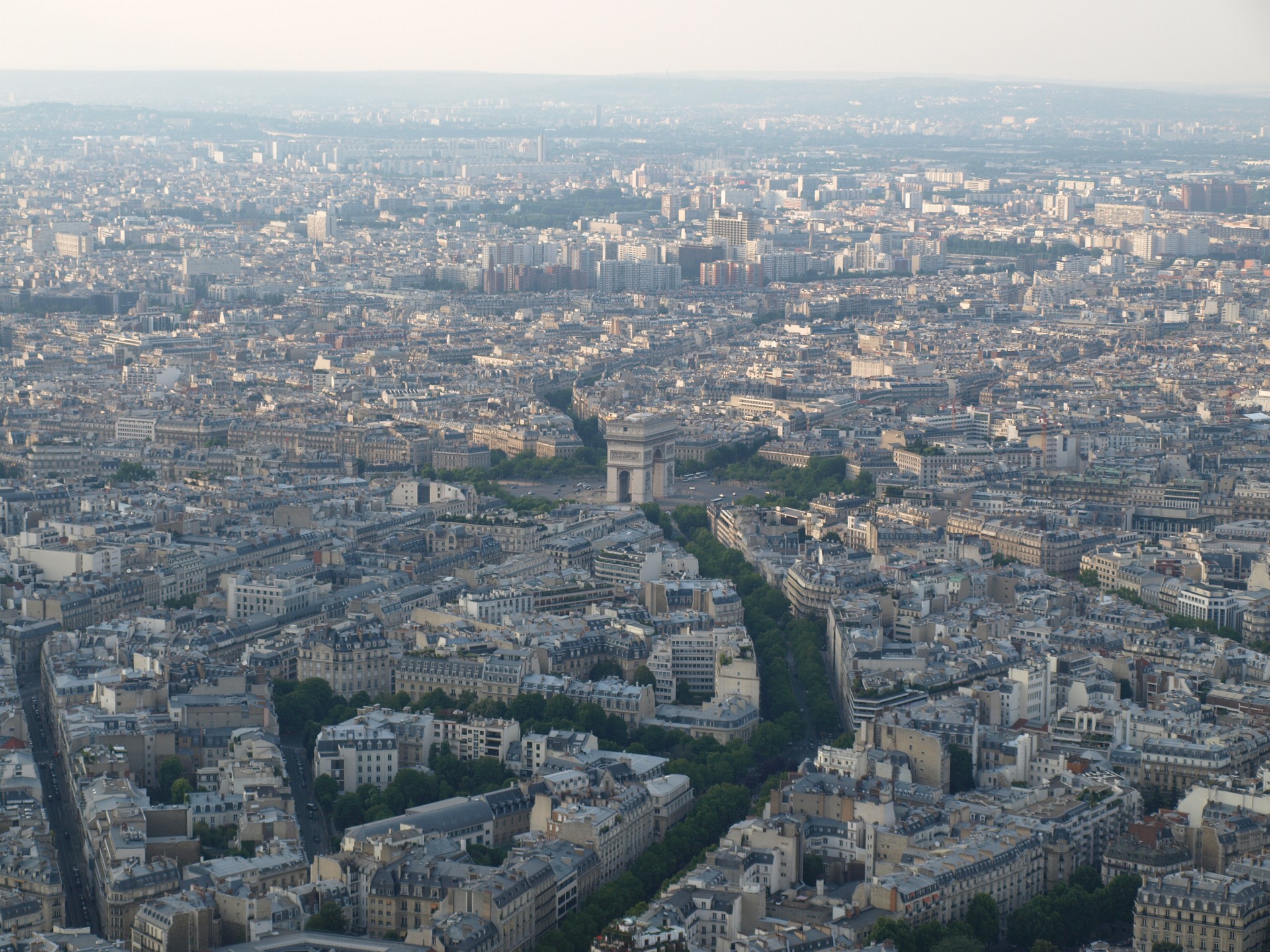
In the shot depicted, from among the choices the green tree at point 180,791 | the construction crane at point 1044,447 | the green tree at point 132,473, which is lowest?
the green tree at point 132,473

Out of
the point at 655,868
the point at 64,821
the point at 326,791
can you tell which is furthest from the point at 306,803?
the point at 655,868

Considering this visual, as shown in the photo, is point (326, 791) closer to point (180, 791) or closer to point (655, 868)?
point (180, 791)

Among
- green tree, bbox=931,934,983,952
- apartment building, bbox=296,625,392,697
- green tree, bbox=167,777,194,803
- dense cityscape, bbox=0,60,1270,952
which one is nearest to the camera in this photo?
green tree, bbox=931,934,983,952

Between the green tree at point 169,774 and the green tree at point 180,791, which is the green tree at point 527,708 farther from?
the green tree at point 180,791

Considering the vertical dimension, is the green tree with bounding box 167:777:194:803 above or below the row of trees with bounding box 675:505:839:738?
above

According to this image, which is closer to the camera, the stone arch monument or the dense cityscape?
the dense cityscape

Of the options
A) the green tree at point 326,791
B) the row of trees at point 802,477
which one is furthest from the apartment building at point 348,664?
the row of trees at point 802,477

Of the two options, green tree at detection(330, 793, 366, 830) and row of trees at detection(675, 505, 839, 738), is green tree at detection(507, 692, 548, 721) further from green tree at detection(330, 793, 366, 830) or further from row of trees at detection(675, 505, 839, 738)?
green tree at detection(330, 793, 366, 830)

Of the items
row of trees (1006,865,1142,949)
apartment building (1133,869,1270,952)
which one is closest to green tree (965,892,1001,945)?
row of trees (1006,865,1142,949)
